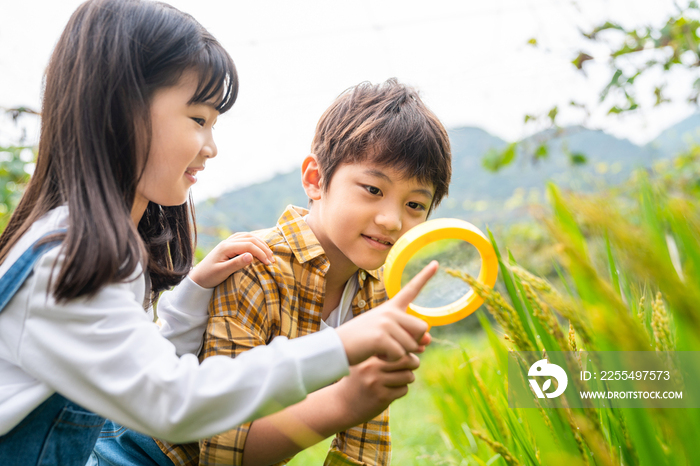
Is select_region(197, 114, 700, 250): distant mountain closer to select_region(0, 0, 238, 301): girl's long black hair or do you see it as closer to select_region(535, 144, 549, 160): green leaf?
select_region(535, 144, 549, 160): green leaf

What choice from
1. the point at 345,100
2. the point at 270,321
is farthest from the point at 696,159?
the point at 270,321

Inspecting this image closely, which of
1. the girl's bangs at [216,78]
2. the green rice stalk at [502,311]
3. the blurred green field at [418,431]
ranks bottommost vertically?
the blurred green field at [418,431]

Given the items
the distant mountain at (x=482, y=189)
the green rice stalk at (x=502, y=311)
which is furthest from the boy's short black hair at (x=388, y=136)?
the distant mountain at (x=482, y=189)

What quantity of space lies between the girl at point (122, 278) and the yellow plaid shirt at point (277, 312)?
0.06 m

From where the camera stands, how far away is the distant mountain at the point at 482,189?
383 cm

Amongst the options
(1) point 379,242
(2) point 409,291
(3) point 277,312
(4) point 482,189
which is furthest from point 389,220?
(4) point 482,189

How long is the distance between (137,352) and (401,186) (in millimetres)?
→ 794

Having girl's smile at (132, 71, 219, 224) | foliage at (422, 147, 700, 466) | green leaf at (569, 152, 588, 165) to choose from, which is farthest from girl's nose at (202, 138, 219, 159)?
green leaf at (569, 152, 588, 165)

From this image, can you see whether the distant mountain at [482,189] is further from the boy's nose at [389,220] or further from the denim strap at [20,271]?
the denim strap at [20,271]

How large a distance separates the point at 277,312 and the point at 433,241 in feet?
1.60

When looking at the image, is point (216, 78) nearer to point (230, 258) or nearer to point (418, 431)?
point (230, 258)

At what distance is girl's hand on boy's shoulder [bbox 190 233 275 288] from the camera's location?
4.21 ft

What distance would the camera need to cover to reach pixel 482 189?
7.42m

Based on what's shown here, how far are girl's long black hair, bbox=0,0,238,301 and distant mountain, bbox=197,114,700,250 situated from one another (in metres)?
2.15
